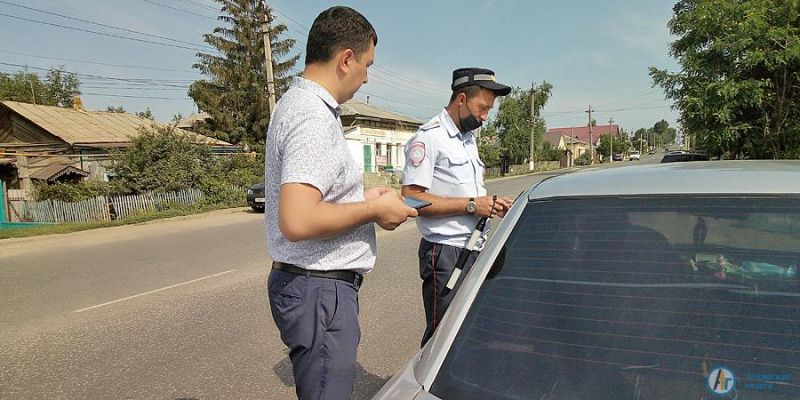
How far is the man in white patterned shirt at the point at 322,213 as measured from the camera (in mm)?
1447

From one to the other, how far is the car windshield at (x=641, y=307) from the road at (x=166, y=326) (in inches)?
75.7

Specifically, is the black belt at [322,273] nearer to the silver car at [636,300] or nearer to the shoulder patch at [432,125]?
the silver car at [636,300]

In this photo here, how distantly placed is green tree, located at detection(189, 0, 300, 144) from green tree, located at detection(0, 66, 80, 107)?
19791 millimetres

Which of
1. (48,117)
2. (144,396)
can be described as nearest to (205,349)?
(144,396)

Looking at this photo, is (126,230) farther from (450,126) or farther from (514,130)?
(514,130)

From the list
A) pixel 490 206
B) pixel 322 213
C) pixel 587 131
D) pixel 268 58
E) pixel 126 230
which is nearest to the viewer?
pixel 322 213

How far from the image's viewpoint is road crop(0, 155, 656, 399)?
3207mm

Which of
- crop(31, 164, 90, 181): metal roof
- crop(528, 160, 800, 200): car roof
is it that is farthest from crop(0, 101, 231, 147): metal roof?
crop(528, 160, 800, 200): car roof

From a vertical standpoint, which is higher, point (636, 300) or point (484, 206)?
point (484, 206)

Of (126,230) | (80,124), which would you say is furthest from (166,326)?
(80,124)

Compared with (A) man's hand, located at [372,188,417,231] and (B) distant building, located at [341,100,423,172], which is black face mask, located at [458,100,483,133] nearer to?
(A) man's hand, located at [372,188,417,231]

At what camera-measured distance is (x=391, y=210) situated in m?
1.56

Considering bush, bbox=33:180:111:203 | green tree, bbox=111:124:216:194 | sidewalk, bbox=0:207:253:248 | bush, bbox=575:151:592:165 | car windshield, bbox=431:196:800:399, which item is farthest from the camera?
bush, bbox=575:151:592:165

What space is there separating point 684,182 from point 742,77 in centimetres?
814
